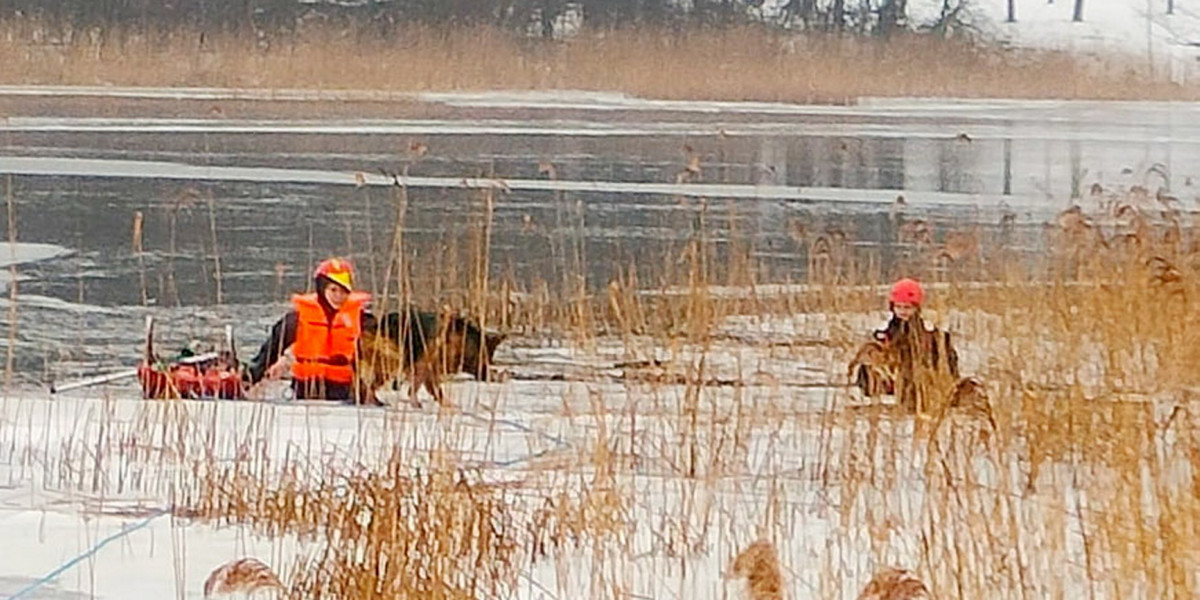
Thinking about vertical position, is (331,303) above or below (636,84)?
below

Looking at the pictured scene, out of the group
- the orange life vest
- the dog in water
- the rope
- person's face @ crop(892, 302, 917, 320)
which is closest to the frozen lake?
the rope

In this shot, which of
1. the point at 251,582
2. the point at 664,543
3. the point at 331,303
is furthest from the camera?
the point at 331,303

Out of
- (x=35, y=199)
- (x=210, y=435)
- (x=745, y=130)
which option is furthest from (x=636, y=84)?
(x=210, y=435)

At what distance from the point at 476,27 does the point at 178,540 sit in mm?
26142

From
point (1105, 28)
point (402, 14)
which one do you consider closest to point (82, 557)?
point (402, 14)

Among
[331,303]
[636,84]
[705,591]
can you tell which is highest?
[636,84]

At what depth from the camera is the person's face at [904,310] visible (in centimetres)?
759

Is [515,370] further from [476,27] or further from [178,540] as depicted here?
[476,27]

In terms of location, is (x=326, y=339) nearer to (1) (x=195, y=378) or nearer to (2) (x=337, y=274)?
(2) (x=337, y=274)

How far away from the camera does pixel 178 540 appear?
5305mm

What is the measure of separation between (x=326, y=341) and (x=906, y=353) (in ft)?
7.32

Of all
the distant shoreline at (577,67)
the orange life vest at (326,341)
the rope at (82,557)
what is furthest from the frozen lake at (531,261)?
the distant shoreline at (577,67)

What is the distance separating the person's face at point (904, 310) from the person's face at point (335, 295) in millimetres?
2070

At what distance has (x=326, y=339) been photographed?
792cm
